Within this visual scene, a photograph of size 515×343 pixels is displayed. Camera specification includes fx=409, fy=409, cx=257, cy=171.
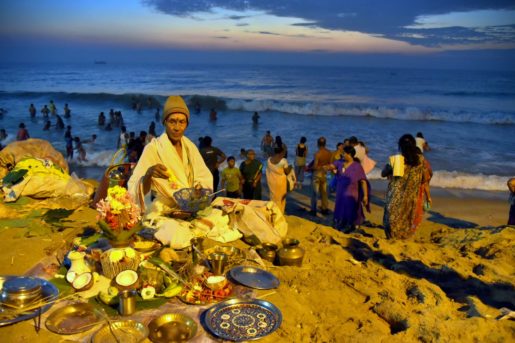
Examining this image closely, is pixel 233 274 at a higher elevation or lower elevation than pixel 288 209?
higher

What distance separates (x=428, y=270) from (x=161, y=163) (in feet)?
12.3

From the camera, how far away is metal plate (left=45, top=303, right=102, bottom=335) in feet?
11.1

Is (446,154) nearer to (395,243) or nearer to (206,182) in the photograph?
(395,243)

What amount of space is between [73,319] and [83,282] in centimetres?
45

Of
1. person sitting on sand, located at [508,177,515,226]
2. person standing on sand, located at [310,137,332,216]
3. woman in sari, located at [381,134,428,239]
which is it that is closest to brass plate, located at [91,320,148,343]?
woman in sari, located at [381,134,428,239]

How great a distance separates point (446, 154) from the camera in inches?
631

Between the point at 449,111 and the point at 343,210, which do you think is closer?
the point at 343,210

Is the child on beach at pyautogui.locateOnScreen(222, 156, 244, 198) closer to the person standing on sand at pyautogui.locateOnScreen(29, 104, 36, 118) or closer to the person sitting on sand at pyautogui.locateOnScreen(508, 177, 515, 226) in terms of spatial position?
the person sitting on sand at pyautogui.locateOnScreen(508, 177, 515, 226)

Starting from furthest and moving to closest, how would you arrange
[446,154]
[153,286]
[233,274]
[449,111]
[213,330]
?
1. [449,111]
2. [446,154]
3. [233,274]
4. [153,286]
5. [213,330]

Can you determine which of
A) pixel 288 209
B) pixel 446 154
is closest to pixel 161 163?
pixel 288 209

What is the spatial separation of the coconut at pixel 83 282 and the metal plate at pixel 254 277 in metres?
1.41

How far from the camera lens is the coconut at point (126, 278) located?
12.7ft

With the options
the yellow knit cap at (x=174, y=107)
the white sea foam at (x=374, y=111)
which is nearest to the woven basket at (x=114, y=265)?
the yellow knit cap at (x=174, y=107)

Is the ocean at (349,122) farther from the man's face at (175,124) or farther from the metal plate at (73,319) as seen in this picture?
the metal plate at (73,319)
